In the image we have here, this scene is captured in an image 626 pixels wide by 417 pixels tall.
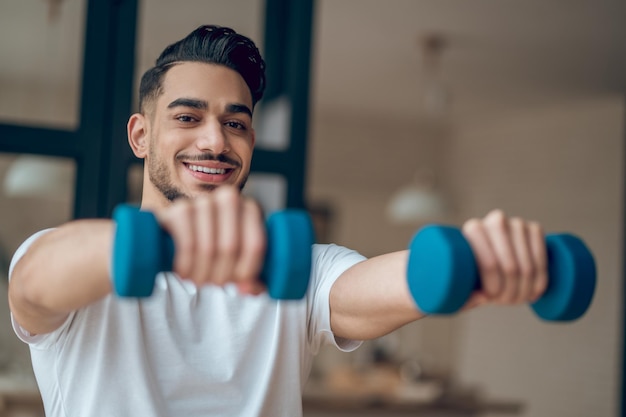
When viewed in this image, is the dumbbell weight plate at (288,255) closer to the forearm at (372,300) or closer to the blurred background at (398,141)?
the forearm at (372,300)

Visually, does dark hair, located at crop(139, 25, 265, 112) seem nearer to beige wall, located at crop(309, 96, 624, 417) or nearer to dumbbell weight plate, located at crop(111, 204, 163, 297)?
dumbbell weight plate, located at crop(111, 204, 163, 297)

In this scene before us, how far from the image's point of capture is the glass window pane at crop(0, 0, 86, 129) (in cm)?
233

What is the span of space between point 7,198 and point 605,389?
4.87 metres

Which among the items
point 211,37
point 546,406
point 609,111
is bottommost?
point 546,406

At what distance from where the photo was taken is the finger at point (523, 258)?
77 cm

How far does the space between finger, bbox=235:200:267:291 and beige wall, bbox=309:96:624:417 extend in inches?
206

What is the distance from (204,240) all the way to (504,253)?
0.92ft

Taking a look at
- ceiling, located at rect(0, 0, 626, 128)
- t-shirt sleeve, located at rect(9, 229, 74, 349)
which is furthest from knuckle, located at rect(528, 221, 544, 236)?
ceiling, located at rect(0, 0, 626, 128)

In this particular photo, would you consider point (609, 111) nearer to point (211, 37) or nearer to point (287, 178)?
point (287, 178)

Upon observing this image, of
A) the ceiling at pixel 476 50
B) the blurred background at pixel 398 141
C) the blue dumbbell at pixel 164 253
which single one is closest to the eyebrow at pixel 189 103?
the blue dumbbell at pixel 164 253

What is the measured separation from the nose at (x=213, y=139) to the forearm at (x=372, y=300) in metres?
0.25

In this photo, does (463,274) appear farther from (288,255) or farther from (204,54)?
(204,54)

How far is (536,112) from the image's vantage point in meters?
6.93

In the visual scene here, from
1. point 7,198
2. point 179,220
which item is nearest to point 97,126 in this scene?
point 7,198
